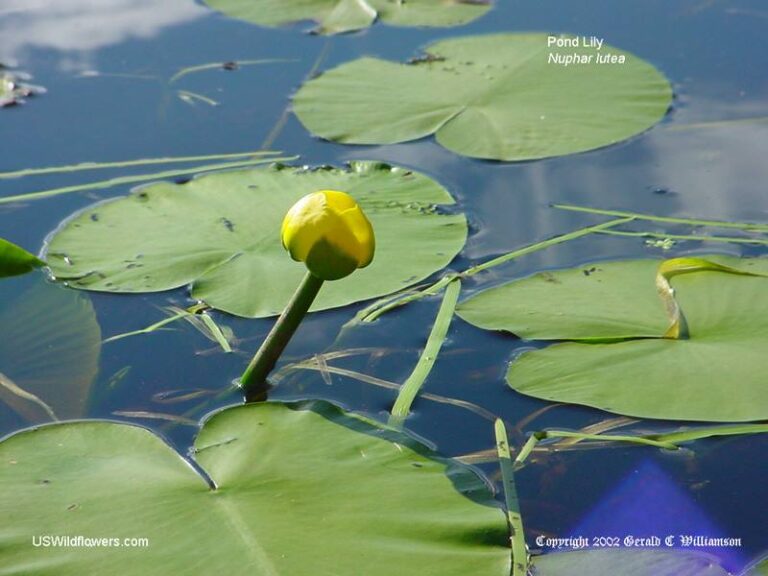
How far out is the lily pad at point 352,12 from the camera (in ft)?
8.93

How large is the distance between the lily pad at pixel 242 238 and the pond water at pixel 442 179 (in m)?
0.04

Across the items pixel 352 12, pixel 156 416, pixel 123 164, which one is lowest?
pixel 156 416

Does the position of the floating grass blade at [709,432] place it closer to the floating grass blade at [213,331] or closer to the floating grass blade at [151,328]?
the floating grass blade at [213,331]

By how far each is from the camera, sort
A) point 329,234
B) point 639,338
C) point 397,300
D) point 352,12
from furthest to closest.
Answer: point 352,12, point 397,300, point 639,338, point 329,234

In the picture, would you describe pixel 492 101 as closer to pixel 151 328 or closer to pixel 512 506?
pixel 151 328

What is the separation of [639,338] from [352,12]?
63.5 inches

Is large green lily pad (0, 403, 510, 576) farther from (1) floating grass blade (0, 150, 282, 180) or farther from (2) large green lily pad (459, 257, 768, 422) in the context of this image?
(1) floating grass blade (0, 150, 282, 180)

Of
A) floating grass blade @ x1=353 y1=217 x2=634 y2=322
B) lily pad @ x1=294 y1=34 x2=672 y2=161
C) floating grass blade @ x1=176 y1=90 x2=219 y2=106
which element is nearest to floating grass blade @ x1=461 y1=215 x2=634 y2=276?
floating grass blade @ x1=353 y1=217 x2=634 y2=322

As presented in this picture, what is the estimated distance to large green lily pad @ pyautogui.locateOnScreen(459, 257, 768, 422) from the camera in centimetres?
133

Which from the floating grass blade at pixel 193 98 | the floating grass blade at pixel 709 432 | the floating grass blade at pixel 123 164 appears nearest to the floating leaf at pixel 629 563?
the floating grass blade at pixel 709 432

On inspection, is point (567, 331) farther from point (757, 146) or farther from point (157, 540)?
point (757, 146)

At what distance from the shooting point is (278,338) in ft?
4.42

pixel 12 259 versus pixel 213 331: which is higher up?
pixel 12 259

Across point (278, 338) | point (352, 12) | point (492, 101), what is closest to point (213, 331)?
point (278, 338)
